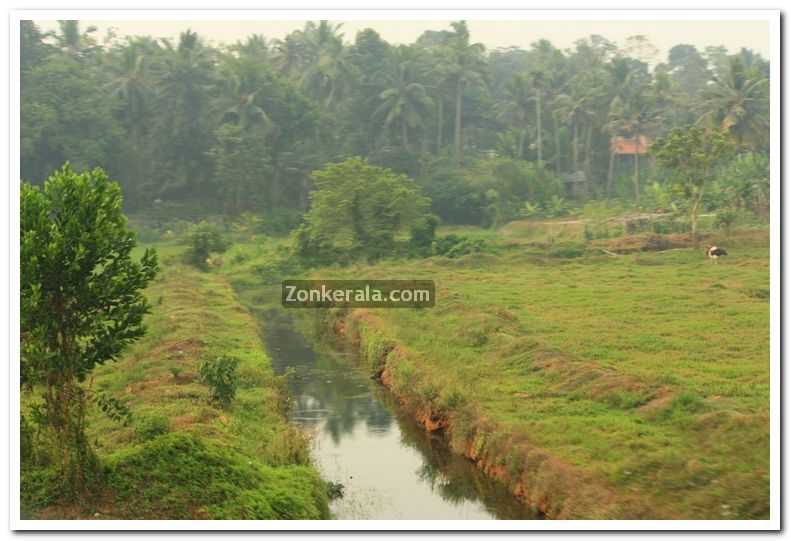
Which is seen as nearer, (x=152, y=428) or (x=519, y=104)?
(x=152, y=428)

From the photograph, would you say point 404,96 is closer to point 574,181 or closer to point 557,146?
point 557,146

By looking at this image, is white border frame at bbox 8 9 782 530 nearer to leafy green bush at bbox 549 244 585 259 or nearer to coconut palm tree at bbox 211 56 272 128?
leafy green bush at bbox 549 244 585 259

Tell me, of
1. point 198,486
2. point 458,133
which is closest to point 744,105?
point 458,133

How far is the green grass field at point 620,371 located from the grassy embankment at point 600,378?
3 centimetres

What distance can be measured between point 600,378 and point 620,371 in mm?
961

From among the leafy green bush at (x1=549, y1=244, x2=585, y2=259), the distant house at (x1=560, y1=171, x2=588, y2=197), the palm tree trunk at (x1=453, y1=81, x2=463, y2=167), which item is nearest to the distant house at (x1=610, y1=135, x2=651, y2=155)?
the distant house at (x1=560, y1=171, x2=588, y2=197)

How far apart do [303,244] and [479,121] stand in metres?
17.9

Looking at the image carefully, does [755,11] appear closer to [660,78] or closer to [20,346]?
[20,346]

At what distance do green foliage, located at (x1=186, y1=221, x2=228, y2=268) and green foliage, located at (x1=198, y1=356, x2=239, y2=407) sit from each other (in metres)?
17.1

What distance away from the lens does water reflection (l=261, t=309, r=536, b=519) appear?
1170 centimetres

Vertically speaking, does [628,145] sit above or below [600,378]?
above

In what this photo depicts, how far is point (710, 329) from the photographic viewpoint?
1836cm

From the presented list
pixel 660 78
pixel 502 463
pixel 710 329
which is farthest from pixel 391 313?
pixel 660 78

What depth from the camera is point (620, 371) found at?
15258 millimetres
